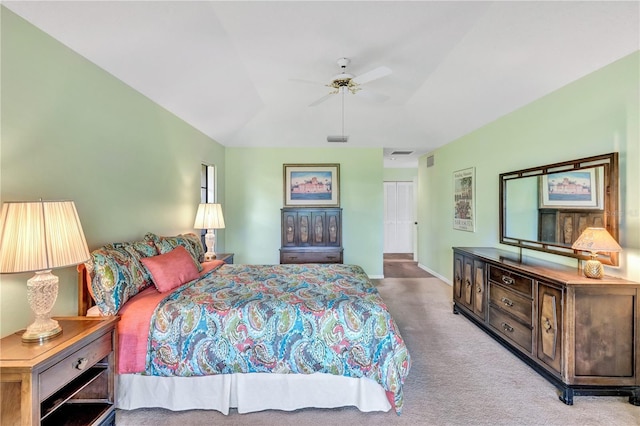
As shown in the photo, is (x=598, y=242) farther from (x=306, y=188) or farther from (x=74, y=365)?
(x=306, y=188)

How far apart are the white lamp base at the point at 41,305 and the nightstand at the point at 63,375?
0.13 feet

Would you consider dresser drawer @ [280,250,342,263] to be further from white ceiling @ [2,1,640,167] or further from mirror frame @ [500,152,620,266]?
mirror frame @ [500,152,620,266]

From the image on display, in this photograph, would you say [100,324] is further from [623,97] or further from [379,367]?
[623,97]

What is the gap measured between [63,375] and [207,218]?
8.26 feet

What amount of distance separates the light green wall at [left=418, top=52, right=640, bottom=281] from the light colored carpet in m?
1.07

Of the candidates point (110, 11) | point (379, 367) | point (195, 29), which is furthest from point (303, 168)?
point (379, 367)

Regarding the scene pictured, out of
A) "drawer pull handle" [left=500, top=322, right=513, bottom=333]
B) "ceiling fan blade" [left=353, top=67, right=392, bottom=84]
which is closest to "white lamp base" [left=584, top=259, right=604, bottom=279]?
"drawer pull handle" [left=500, top=322, right=513, bottom=333]

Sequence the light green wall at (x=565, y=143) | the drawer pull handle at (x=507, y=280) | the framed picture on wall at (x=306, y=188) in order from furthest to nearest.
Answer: the framed picture on wall at (x=306, y=188)
the drawer pull handle at (x=507, y=280)
the light green wall at (x=565, y=143)

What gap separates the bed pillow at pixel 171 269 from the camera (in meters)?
2.29

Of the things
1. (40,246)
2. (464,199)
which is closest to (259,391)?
(40,246)

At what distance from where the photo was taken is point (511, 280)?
271 centimetres

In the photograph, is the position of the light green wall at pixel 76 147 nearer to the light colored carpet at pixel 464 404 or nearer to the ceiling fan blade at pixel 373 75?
the light colored carpet at pixel 464 404

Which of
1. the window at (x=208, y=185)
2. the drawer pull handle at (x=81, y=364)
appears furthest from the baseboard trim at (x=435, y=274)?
the drawer pull handle at (x=81, y=364)

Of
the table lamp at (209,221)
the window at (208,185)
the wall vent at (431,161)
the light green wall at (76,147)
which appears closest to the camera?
the light green wall at (76,147)
